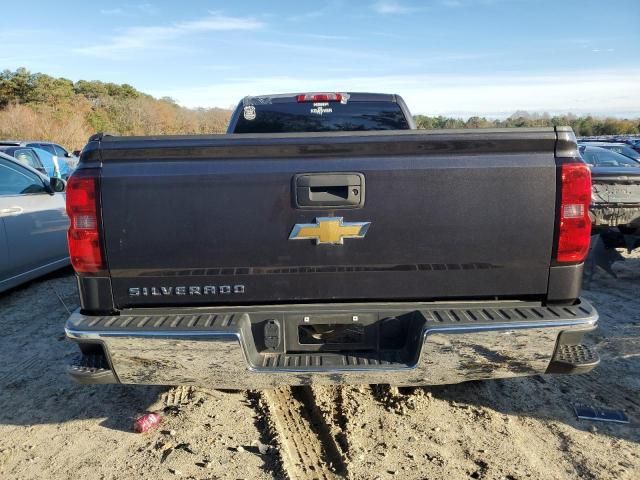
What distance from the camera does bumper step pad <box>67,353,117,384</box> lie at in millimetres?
2646

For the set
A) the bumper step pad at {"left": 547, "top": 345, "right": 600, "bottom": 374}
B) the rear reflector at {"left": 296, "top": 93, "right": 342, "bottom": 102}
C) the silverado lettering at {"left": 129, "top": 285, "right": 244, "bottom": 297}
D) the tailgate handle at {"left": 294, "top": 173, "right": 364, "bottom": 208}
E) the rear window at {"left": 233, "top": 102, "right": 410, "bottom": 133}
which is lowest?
the bumper step pad at {"left": 547, "top": 345, "right": 600, "bottom": 374}

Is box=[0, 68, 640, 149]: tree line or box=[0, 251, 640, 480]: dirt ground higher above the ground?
box=[0, 68, 640, 149]: tree line

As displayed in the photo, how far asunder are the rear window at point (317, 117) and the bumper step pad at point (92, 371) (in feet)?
8.76

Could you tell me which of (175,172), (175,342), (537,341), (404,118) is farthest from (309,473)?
(404,118)

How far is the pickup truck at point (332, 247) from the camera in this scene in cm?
254

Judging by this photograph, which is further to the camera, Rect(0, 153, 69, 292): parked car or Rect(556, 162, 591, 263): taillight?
Rect(0, 153, 69, 292): parked car

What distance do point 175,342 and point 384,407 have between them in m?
1.60

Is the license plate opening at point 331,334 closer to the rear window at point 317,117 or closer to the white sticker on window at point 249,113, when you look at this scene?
the rear window at point 317,117

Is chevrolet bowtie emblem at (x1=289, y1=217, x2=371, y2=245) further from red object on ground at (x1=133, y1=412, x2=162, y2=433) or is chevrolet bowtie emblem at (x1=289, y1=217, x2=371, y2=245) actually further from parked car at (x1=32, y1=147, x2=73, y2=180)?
parked car at (x1=32, y1=147, x2=73, y2=180)

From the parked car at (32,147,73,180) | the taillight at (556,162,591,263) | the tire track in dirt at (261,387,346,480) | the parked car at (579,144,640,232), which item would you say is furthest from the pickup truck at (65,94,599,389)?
the parked car at (32,147,73,180)

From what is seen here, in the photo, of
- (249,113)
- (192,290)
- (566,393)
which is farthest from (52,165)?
(566,393)

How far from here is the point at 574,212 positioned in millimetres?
2555

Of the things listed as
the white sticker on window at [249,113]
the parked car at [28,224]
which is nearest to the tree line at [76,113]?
the parked car at [28,224]

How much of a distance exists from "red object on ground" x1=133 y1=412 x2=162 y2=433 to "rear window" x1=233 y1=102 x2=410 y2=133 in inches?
104
